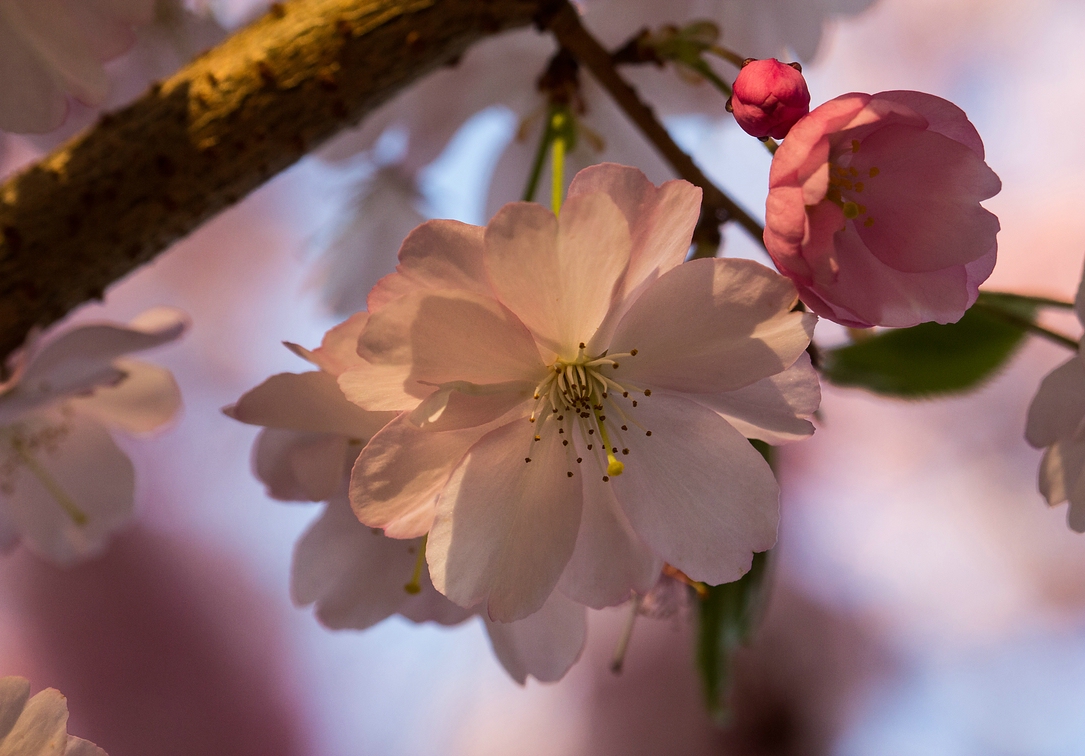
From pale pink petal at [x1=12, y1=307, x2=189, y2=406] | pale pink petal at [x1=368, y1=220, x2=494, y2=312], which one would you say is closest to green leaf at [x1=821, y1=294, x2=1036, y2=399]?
pale pink petal at [x1=368, y1=220, x2=494, y2=312]

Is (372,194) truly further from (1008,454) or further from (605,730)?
(1008,454)

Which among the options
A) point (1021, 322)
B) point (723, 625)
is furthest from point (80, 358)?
point (1021, 322)

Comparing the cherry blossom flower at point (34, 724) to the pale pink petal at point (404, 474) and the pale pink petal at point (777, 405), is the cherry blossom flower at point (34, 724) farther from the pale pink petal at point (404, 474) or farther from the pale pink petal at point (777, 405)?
the pale pink petal at point (777, 405)

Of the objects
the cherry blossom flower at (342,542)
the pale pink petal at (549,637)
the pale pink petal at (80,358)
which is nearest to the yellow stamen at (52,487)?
the pale pink petal at (80,358)

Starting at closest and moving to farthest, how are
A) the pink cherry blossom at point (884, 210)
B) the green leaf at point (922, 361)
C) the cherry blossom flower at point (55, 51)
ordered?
the pink cherry blossom at point (884, 210) < the cherry blossom flower at point (55, 51) < the green leaf at point (922, 361)

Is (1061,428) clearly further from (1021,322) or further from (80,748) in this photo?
(80,748)

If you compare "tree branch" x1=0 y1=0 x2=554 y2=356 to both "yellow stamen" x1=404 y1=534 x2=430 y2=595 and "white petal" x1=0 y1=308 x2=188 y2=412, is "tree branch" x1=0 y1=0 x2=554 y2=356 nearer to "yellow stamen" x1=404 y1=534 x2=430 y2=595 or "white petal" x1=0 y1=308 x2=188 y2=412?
"white petal" x1=0 y1=308 x2=188 y2=412

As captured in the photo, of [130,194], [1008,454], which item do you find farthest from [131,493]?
[1008,454]
